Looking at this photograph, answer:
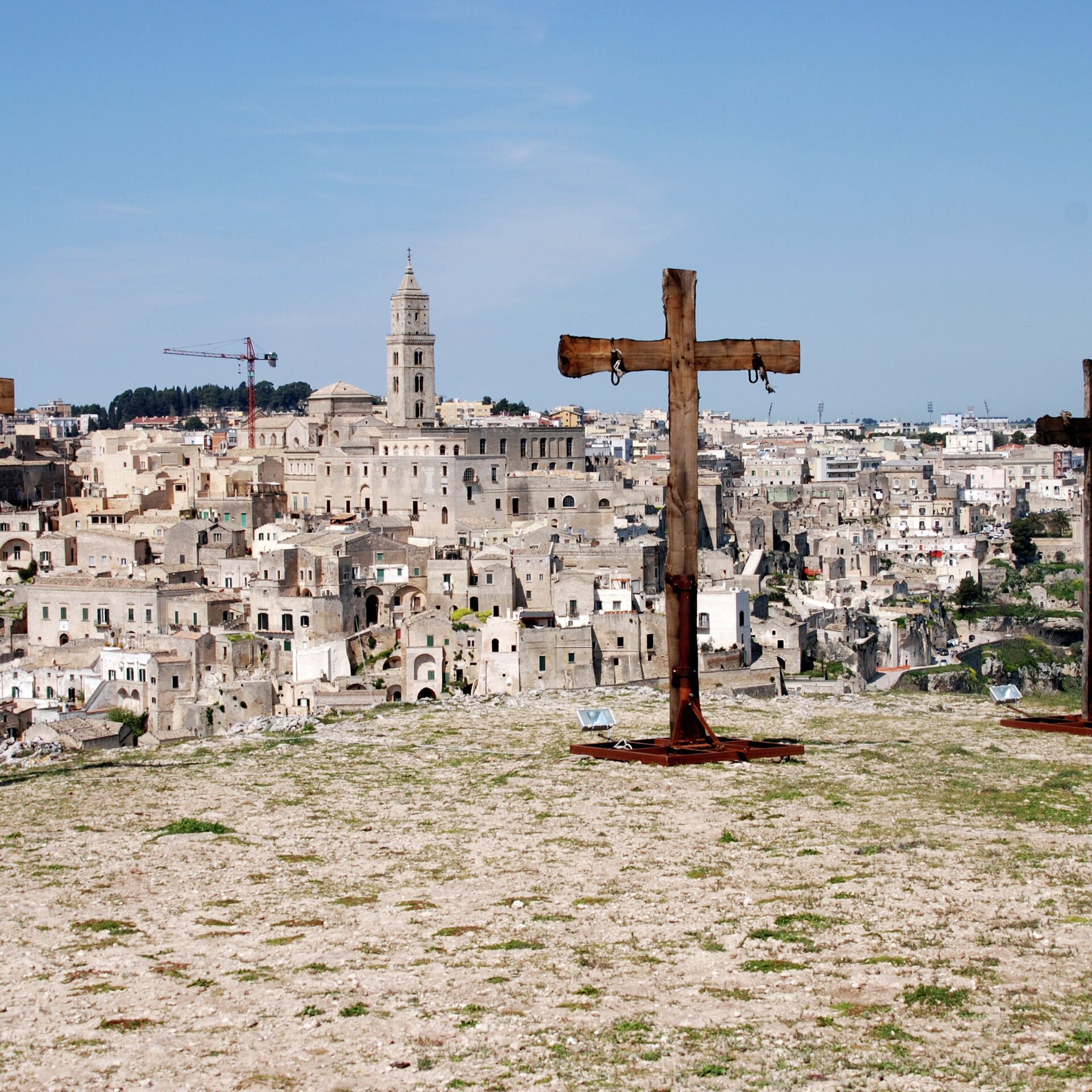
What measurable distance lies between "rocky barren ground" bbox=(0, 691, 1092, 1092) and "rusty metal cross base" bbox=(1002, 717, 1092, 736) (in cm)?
98

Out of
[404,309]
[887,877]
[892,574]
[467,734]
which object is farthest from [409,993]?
[404,309]

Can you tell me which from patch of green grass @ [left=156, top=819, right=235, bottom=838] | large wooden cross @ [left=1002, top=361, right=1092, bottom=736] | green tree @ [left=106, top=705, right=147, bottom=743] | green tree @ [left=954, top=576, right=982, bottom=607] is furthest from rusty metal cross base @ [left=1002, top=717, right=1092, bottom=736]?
green tree @ [left=954, top=576, right=982, bottom=607]

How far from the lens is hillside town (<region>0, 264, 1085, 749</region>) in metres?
32.2

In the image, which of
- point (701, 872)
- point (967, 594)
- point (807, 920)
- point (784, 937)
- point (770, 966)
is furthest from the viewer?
point (967, 594)

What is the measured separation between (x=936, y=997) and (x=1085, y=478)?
5.98m

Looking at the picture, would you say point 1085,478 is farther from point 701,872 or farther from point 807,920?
point 807,920

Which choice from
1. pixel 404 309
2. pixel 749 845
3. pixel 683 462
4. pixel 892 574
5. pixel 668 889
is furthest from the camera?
pixel 404 309

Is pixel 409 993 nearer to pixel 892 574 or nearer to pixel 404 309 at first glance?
pixel 892 574

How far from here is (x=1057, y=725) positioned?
10859 millimetres

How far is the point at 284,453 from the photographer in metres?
58.4

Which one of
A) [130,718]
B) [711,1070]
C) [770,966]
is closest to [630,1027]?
[711,1070]

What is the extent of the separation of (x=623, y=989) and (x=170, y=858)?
283 cm

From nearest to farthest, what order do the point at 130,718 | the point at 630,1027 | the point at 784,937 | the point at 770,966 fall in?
1. the point at 630,1027
2. the point at 770,966
3. the point at 784,937
4. the point at 130,718

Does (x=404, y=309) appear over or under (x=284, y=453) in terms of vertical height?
over
